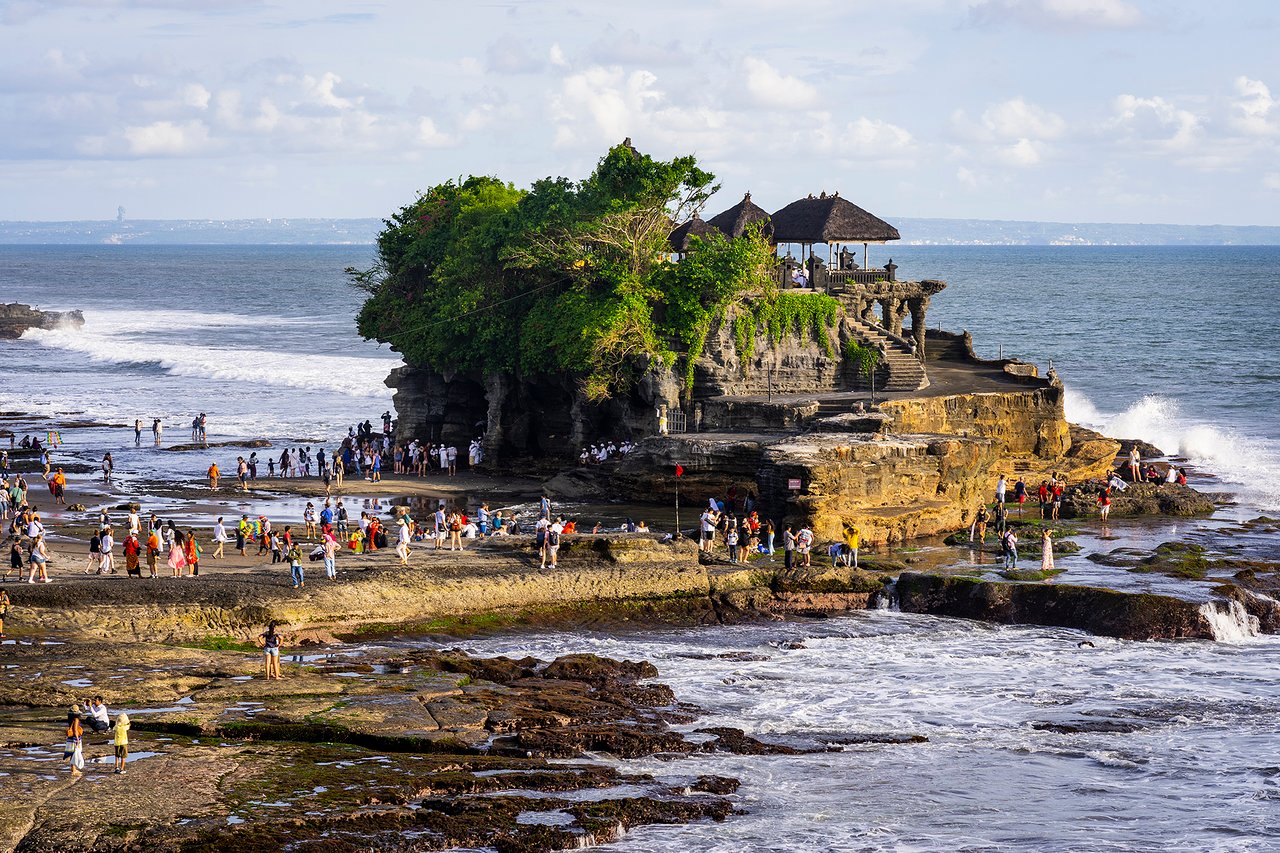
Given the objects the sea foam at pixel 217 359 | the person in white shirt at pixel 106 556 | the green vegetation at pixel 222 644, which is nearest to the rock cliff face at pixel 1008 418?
the green vegetation at pixel 222 644

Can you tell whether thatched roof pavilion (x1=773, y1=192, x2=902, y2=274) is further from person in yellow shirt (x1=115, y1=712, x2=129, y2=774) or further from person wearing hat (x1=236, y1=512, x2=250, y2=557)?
person in yellow shirt (x1=115, y1=712, x2=129, y2=774)

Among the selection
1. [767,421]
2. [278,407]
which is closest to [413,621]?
[767,421]

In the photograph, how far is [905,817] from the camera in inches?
874

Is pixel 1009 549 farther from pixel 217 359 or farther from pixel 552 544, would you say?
pixel 217 359

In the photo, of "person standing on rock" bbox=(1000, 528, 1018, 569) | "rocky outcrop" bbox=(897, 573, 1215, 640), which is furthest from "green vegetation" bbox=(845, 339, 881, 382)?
"rocky outcrop" bbox=(897, 573, 1215, 640)

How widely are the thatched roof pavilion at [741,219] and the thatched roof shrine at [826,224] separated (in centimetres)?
55

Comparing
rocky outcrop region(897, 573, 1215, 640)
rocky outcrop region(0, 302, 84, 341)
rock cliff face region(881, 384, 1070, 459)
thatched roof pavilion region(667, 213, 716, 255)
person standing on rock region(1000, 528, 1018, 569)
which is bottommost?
rocky outcrop region(897, 573, 1215, 640)

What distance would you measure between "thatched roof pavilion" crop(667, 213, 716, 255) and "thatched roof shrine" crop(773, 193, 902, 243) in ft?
7.88

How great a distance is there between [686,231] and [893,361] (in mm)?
8514

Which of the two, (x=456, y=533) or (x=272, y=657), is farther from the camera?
(x=456, y=533)

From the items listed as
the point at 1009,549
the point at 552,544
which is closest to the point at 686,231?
the point at 1009,549

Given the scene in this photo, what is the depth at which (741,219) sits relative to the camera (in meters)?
51.9

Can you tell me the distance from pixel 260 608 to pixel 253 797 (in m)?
9.30

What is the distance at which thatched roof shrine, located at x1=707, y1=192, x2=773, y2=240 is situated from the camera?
51750 millimetres
